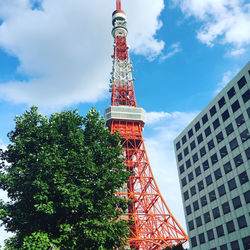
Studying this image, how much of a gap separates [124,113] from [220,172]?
1431 inches

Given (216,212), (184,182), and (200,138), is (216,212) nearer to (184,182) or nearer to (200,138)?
(184,182)

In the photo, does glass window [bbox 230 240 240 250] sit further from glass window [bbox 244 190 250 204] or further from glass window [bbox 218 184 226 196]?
glass window [bbox 218 184 226 196]

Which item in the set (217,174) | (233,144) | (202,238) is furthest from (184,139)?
(202,238)

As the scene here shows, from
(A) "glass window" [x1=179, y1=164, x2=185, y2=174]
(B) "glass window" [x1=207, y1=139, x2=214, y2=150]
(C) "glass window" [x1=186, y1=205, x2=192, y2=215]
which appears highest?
(B) "glass window" [x1=207, y1=139, x2=214, y2=150]

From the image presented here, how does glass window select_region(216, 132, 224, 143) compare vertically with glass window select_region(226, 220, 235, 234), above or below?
above

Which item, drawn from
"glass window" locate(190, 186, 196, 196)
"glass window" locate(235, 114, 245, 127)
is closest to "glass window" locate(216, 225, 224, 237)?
"glass window" locate(190, 186, 196, 196)

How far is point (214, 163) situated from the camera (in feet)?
134

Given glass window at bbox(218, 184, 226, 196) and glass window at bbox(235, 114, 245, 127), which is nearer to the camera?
glass window at bbox(235, 114, 245, 127)

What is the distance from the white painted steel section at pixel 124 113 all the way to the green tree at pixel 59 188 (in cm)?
4707

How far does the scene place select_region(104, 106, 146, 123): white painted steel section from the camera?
7062 cm

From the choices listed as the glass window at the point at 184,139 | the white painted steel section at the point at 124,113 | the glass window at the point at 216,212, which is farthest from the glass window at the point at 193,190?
the white painted steel section at the point at 124,113

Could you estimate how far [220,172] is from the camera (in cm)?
3928

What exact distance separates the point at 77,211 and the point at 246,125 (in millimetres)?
25754

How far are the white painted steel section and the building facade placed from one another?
24.9 metres
